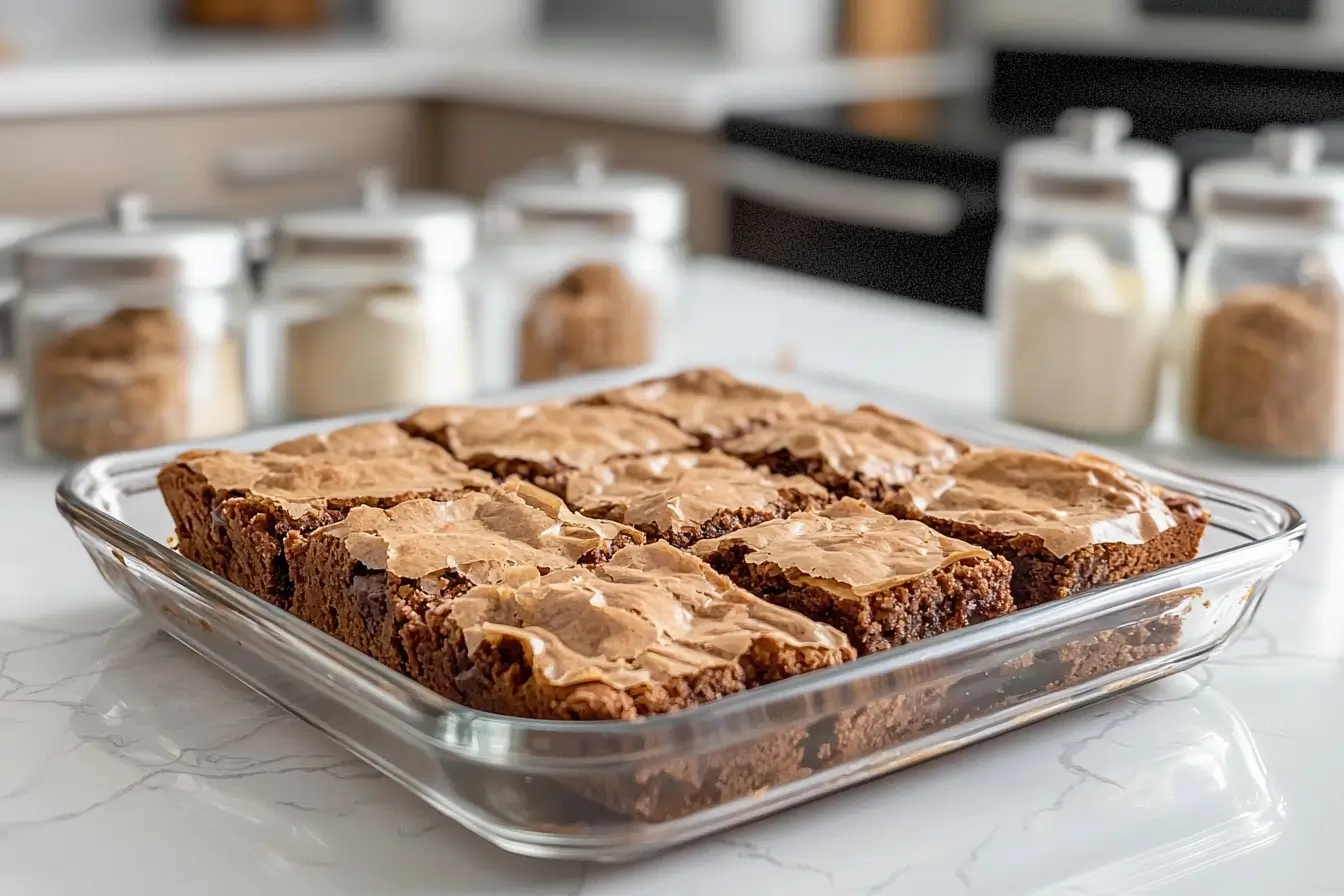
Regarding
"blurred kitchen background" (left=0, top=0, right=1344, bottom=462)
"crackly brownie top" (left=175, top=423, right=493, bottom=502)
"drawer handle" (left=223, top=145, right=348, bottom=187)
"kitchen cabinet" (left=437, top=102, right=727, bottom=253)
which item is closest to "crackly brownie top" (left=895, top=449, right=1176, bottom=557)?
"crackly brownie top" (left=175, top=423, right=493, bottom=502)

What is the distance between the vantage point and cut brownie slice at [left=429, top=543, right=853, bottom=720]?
64 cm

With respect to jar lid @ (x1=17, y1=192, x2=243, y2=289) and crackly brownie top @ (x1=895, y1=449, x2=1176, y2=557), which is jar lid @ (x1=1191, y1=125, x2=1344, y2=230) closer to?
crackly brownie top @ (x1=895, y1=449, x2=1176, y2=557)

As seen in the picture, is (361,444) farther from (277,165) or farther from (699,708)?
(277,165)

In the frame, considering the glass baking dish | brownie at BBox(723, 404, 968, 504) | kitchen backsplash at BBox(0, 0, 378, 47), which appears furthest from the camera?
kitchen backsplash at BBox(0, 0, 378, 47)

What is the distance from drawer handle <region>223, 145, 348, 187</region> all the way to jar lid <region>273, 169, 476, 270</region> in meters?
1.71

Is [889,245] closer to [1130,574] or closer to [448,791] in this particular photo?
[1130,574]

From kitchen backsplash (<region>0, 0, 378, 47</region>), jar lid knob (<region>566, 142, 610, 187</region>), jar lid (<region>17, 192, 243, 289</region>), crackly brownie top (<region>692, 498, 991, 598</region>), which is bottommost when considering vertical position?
crackly brownie top (<region>692, 498, 991, 598</region>)

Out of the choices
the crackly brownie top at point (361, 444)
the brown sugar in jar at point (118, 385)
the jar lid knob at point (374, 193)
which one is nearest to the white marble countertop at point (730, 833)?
the crackly brownie top at point (361, 444)

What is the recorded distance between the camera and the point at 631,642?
67 cm

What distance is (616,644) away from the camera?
0.67 metres

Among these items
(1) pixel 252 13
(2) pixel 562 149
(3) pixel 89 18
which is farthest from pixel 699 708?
(3) pixel 89 18

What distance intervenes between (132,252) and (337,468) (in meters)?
0.37

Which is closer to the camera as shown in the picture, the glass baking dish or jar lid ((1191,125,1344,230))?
the glass baking dish

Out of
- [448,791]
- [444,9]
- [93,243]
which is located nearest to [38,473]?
[93,243]
